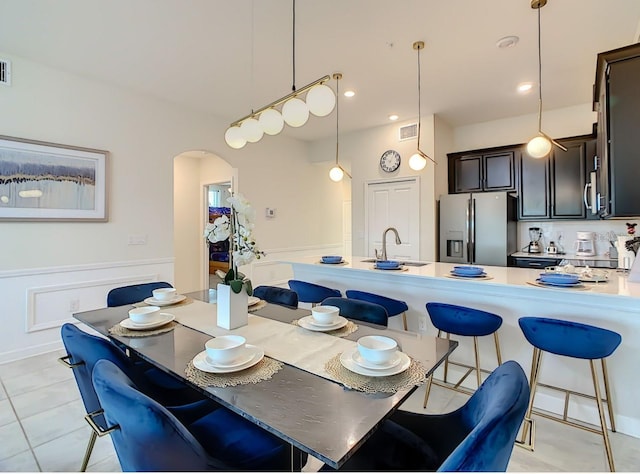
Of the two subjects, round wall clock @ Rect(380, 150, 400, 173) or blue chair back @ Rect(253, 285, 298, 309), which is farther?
round wall clock @ Rect(380, 150, 400, 173)

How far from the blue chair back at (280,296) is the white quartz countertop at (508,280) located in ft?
2.56

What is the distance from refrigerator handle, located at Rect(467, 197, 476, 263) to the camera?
15.0 ft

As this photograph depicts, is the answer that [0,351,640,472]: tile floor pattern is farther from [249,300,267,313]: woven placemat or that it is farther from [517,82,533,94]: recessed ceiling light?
[517,82,533,94]: recessed ceiling light

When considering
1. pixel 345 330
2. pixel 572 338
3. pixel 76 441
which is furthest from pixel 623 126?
pixel 76 441

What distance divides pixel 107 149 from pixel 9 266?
59.7 inches

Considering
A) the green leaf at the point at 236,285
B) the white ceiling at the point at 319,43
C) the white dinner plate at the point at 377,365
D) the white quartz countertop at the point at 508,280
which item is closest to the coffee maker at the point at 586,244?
the white ceiling at the point at 319,43

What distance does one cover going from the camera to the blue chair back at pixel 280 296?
2475 mm

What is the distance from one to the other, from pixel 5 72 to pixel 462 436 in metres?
4.56

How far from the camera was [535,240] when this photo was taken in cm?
478

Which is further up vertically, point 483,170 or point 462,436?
point 483,170

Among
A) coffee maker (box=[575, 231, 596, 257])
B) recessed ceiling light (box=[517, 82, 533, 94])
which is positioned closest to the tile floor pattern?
coffee maker (box=[575, 231, 596, 257])

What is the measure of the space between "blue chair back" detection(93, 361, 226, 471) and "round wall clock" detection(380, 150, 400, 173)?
4.79 m

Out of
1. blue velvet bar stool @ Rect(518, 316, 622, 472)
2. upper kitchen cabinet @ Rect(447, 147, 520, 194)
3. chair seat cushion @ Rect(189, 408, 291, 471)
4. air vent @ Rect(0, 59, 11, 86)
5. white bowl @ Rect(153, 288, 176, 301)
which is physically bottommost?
chair seat cushion @ Rect(189, 408, 291, 471)

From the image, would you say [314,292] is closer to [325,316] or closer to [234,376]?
[325,316]
